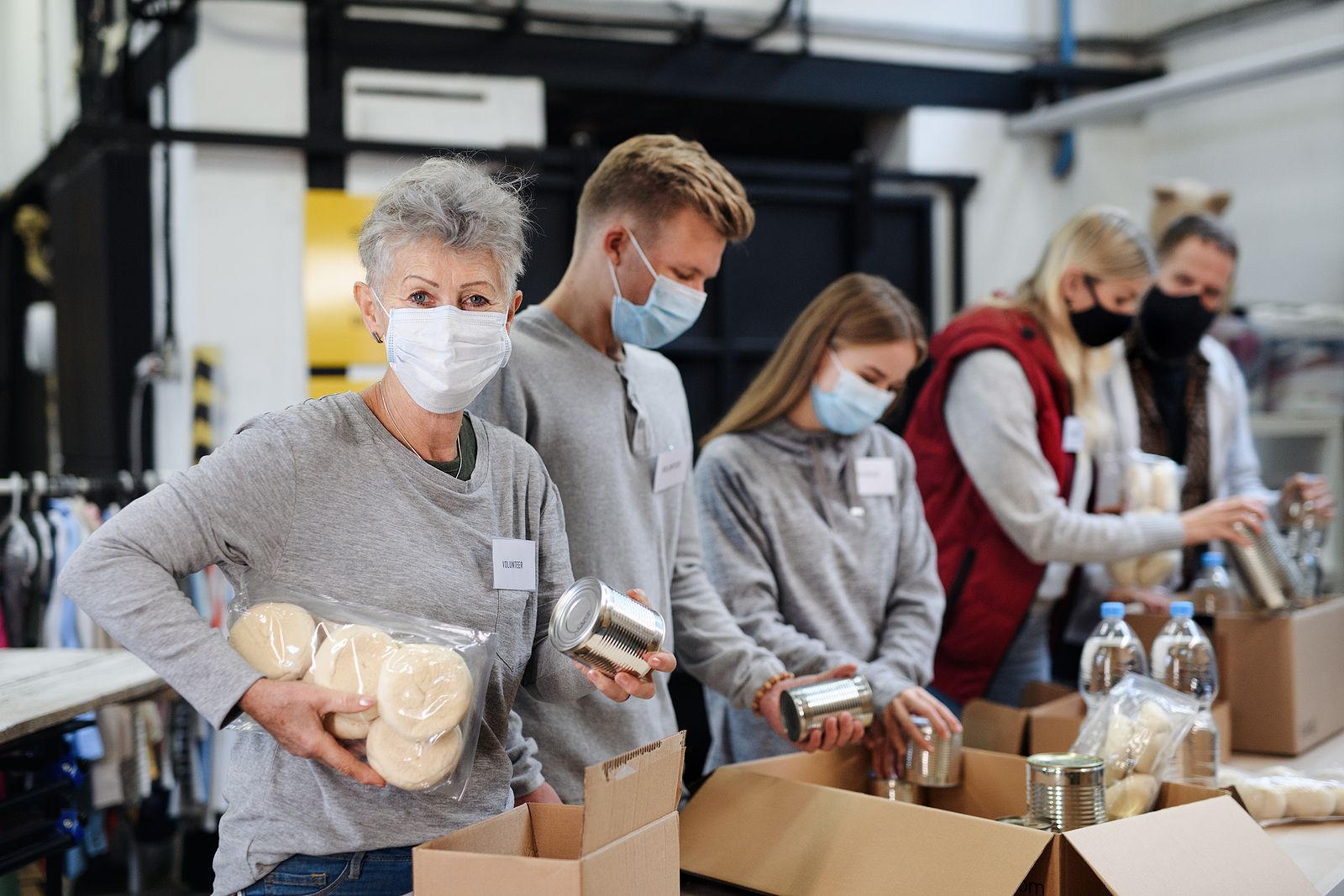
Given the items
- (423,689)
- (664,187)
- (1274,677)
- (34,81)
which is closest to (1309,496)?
(1274,677)

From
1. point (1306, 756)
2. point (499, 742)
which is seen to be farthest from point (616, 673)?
point (1306, 756)

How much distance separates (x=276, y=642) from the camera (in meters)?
1.26

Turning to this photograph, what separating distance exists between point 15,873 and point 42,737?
1.06ft

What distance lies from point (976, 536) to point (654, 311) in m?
1.12

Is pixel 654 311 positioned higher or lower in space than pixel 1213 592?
higher

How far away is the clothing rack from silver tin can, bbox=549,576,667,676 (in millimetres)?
2476

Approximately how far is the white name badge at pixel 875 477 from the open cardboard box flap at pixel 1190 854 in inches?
31.8

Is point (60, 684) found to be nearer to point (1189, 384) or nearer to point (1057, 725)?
point (1057, 725)

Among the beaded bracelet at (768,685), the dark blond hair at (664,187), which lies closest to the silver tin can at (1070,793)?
the beaded bracelet at (768,685)

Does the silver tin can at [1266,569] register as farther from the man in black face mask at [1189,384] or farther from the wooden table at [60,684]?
the wooden table at [60,684]

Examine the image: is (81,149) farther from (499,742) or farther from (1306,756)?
(1306,756)

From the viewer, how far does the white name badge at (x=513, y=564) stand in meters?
1.42

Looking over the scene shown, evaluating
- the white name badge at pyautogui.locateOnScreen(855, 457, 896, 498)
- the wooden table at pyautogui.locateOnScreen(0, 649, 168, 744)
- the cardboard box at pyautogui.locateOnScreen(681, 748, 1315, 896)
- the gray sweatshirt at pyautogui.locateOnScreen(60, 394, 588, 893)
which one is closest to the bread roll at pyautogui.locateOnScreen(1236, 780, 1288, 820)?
the cardboard box at pyautogui.locateOnScreen(681, 748, 1315, 896)

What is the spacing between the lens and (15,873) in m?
2.17
